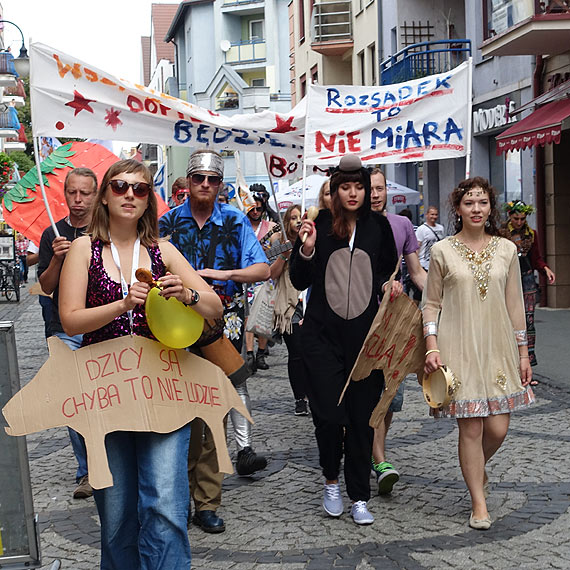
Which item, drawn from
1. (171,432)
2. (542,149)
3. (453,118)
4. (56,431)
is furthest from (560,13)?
(171,432)

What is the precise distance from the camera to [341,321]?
5.38m

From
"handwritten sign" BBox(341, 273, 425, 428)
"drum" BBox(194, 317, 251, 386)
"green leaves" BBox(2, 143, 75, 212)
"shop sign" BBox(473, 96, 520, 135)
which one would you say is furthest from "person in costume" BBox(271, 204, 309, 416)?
"shop sign" BBox(473, 96, 520, 135)

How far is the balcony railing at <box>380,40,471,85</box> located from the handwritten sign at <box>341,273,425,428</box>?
18.7 meters

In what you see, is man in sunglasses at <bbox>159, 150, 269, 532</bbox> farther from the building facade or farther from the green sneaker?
the building facade

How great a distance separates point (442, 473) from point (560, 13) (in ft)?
40.3

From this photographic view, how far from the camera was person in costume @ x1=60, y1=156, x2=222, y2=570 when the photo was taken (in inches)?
142

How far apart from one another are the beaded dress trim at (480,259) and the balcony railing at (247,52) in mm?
57800

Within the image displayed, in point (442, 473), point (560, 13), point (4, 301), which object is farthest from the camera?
point (4, 301)

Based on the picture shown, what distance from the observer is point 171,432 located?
3.71 m

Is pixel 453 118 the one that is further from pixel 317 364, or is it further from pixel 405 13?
pixel 405 13

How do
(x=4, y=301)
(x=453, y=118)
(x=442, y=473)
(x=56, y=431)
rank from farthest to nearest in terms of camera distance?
(x=4, y=301), (x=56, y=431), (x=453, y=118), (x=442, y=473)

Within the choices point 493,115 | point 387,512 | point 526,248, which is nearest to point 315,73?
point 493,115

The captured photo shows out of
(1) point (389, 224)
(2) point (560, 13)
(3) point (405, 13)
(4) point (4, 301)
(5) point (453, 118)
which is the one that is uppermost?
(3) point (405, 13)

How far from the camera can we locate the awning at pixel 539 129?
15234 millimetres
